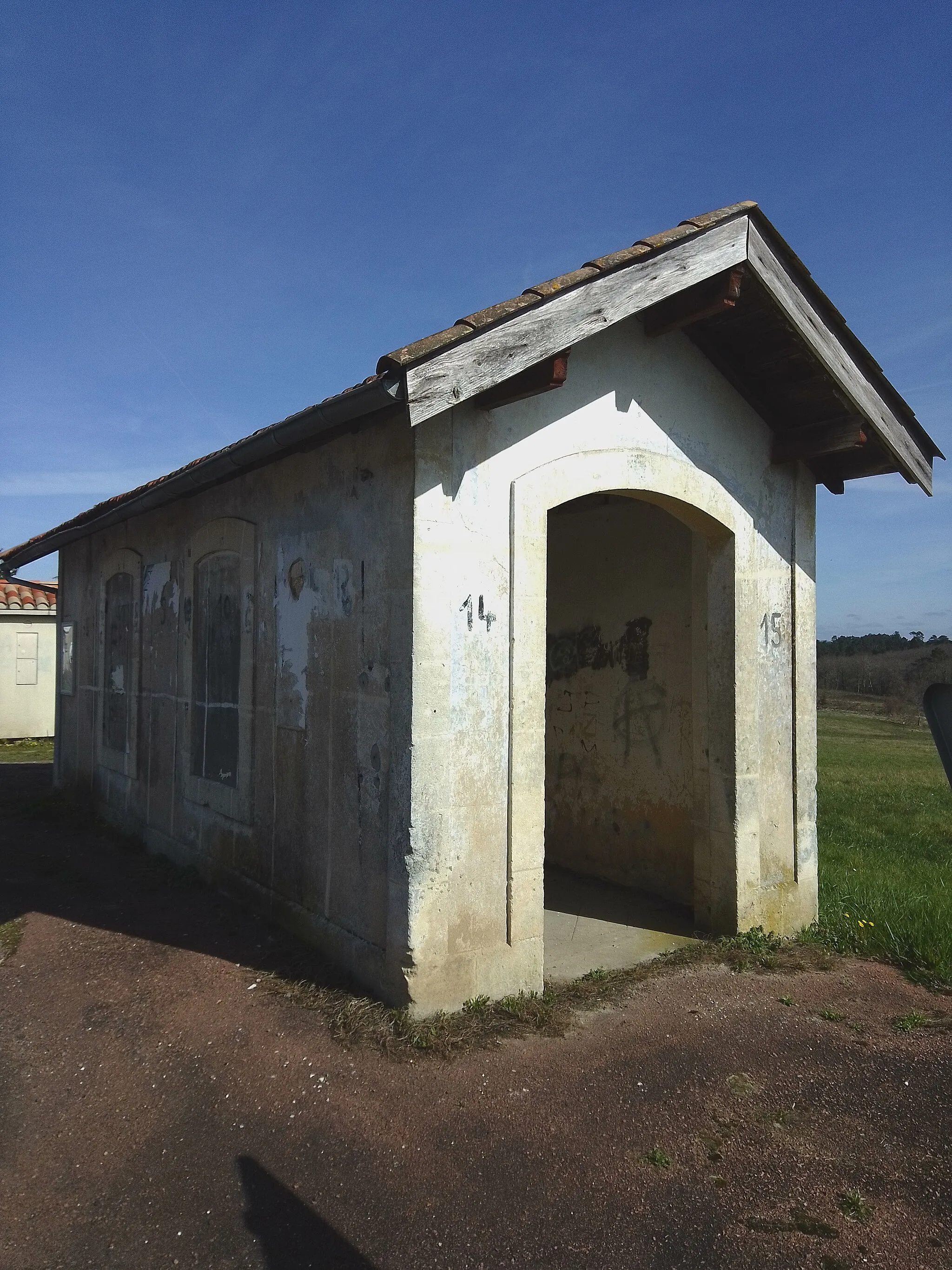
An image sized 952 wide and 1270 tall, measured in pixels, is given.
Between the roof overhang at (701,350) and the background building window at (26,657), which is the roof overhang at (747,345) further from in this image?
the background building window at (26,657)

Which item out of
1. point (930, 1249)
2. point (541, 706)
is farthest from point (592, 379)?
point (930, 1249)

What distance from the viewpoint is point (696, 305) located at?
16.3ft

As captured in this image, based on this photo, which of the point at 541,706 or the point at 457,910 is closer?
the point at 457,910

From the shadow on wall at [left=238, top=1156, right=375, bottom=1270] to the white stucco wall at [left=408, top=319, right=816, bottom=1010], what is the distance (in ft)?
4.00

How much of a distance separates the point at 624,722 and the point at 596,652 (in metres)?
0.68

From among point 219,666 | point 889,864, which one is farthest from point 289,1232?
point 889,864

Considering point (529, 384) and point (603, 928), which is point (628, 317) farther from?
point (603, 928)

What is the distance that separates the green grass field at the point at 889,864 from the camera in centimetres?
534

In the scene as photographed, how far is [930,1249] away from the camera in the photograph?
2.73 m

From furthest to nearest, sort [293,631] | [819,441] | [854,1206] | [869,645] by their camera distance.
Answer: [869,645] → [819,441] → [293,631] → [854,1206]

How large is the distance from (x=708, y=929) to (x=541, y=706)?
2349 millimetres

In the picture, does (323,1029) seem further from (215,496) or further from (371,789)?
(215,496)

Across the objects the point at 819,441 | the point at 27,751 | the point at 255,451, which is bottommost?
the point at 27,751

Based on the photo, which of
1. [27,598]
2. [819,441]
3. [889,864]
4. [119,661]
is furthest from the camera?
[27,598]
